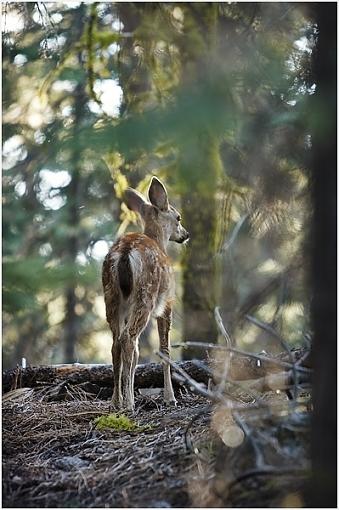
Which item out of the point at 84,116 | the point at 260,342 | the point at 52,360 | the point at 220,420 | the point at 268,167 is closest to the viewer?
the point at 268,167

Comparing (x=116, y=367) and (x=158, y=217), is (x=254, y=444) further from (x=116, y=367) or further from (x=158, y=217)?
(x=158, y=217)

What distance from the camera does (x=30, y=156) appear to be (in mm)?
12914

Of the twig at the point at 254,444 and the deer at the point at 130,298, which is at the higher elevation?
the deer at the point at 130,298

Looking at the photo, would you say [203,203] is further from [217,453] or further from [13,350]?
[13,350]

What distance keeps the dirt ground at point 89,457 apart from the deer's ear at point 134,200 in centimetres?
254

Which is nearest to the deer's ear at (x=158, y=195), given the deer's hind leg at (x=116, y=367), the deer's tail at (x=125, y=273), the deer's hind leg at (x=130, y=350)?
the deer's tail at (x=125, y=273)

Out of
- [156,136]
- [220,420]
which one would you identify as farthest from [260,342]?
[156,136]

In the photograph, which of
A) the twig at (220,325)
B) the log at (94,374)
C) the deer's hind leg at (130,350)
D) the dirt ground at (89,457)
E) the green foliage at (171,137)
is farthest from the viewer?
the log at (94,374)

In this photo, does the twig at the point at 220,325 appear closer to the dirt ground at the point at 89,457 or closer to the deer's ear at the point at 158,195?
the dirt ground at the point at 89,457

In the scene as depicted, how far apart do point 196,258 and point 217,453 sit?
477cm

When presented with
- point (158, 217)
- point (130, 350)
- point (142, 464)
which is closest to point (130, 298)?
point (130, 350)

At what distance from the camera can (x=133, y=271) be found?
6.75m

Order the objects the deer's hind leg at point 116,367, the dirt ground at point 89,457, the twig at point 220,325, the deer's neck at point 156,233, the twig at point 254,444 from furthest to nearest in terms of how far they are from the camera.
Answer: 1. the deer's neck at point 156,233
2. the deer's hind leg at point 116,367
3. the twig at point 220,325
4. the dirt ground at point 89,457
5. the twig at point 254,444

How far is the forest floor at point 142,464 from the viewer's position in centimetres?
375
